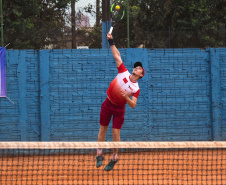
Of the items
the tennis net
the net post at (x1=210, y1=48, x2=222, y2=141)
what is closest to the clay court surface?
the tennis net

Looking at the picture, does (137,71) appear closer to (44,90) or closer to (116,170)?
(116,170)

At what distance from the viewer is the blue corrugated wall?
9.46 metres

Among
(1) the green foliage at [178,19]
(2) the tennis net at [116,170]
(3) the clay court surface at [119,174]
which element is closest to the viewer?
(2) the tennis net at [116,170]

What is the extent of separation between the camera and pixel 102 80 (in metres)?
9.54

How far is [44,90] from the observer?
9.45 metres

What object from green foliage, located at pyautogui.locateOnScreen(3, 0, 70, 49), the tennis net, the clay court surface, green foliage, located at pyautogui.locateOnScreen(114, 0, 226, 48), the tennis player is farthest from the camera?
green foliage, located at pyautogui.locateOnScreen(114, 0, 226, 48)

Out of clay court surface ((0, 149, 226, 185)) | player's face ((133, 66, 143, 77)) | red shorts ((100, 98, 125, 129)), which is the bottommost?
clay court surface ((0, 149, 226, 185))

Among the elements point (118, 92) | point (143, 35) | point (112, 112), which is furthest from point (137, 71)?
point (143, 35)

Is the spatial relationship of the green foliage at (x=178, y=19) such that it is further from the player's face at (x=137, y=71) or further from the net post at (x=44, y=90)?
the player's face at (x=137, y=71)

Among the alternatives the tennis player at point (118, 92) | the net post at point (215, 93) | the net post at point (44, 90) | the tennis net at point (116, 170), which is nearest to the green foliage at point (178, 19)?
the net post at point (215, 93)

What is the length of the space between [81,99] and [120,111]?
2.48m

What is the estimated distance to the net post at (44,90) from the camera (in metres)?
9.42

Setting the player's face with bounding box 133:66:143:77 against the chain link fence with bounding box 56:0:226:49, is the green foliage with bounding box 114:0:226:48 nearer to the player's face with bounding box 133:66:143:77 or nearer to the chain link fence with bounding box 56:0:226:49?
the chain link fence with bounding box 56:0:226:49

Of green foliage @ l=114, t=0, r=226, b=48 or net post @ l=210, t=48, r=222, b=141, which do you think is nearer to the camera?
net post @ l=210, t=48, r=222, b=141
